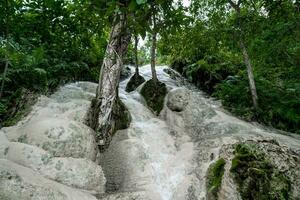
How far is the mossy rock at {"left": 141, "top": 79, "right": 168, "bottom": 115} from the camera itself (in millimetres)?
9086

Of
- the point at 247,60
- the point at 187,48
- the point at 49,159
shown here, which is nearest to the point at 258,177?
the point at 49,159

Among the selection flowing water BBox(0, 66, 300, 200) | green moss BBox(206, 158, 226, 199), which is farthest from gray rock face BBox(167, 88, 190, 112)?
green moss BBox(206, 158, 226, 199)

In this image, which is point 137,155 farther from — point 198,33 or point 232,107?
point 198,33

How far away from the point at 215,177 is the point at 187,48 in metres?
6.64

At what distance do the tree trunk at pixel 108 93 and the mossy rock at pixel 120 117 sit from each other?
145 millimetres

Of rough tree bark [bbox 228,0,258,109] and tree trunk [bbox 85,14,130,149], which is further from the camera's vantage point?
rough tree bark [bbox 228,0,258,109]

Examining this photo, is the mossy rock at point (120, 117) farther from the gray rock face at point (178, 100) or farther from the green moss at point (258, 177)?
the green moss at point (258, 177)

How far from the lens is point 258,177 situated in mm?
4539

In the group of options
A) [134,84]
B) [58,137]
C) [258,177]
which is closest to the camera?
[258,177]

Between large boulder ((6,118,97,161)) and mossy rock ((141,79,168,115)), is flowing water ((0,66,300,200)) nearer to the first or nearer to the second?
large boulder ((6,118,97,161))

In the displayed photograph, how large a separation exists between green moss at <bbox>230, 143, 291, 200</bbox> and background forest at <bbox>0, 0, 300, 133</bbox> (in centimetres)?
341

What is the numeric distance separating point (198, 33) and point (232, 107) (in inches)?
109

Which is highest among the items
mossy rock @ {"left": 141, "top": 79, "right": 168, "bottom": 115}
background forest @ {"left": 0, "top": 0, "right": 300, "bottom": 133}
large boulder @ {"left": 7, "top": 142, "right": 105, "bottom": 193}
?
background forest @ {"left": 0, "top": 0, "right": 300, "bottom": 133}

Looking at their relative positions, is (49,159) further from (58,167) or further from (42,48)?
(42,48)
